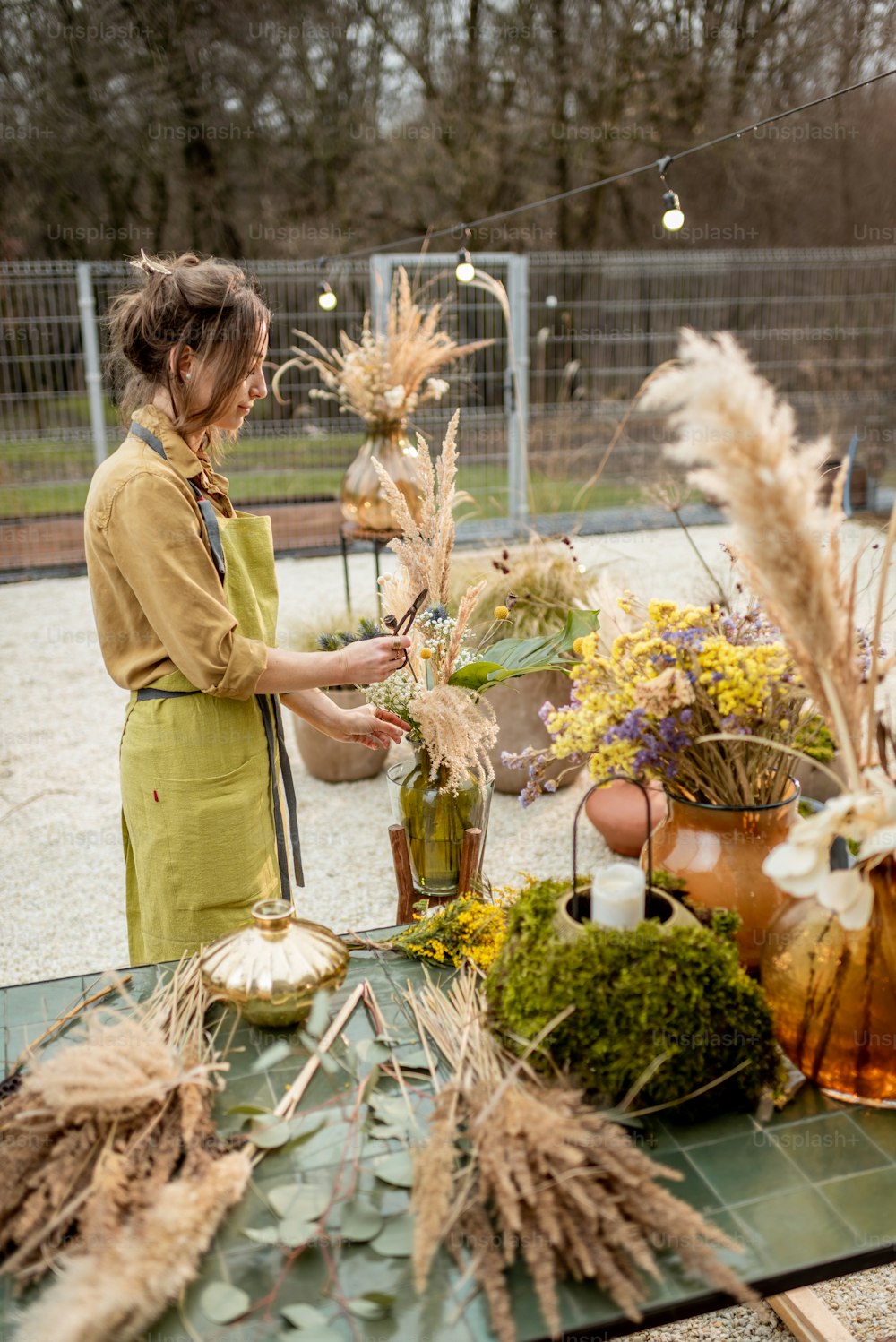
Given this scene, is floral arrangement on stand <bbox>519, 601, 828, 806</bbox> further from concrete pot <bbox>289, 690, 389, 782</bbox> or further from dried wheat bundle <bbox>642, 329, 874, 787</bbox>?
concrete pot <bbox>289, 690, 389, 782</bbox>

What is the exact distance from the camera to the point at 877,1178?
114 centimetres

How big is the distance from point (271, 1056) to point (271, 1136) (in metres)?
0.12

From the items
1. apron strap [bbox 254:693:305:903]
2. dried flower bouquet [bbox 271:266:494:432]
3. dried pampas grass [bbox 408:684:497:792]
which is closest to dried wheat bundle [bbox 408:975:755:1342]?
dried pampas grass [bbox 408:684:497:792]

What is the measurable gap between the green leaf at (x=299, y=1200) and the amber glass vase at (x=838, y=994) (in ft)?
1.77

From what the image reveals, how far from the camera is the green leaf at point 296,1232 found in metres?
1.05

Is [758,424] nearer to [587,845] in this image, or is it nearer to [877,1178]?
[877,1178]

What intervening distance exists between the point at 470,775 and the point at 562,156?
1245cm

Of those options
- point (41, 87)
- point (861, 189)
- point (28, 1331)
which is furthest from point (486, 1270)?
point (861, 189)

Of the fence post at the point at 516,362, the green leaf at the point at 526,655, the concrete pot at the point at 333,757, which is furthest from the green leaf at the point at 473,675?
the fence post at the point at 516,362

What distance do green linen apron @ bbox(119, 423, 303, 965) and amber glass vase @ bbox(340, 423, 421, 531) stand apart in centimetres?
220

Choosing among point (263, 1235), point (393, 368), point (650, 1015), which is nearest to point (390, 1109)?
point (263, 1235)

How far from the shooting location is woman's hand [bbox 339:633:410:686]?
179 cm

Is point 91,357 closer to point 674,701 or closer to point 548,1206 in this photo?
point 674,701

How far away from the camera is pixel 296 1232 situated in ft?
3.47
